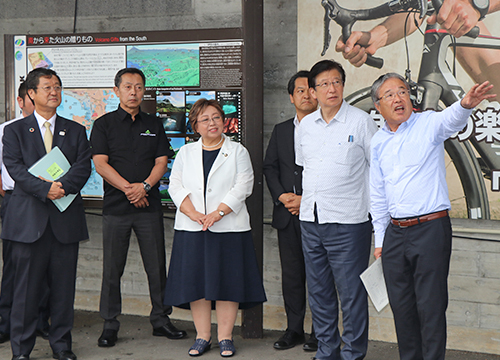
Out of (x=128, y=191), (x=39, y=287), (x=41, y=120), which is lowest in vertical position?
(x=39, y=287)

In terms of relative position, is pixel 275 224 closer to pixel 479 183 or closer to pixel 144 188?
pixel 144 188

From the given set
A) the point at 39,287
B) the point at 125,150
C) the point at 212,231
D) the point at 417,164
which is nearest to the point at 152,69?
the point at 125,150

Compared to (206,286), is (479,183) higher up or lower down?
higher up

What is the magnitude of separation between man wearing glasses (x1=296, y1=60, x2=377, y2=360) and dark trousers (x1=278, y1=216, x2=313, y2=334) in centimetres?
39

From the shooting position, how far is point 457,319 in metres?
3.72

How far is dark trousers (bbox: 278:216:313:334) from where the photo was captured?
3625mm

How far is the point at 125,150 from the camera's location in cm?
374

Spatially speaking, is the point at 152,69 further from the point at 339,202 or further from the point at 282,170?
the point at 339,202

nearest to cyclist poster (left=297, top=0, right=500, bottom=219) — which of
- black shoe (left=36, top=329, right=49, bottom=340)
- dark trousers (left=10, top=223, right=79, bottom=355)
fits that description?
dark trousers (left=10, top=223, right=79, bottom=355)

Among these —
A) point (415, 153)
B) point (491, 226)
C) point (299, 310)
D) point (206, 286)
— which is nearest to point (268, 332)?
point (299, 310)

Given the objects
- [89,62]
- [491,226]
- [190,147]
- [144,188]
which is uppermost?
[89,62]

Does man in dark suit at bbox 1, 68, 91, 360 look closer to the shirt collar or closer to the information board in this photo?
the shirt collar

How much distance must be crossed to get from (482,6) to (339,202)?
5.53 ft

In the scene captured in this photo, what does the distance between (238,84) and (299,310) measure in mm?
1706
